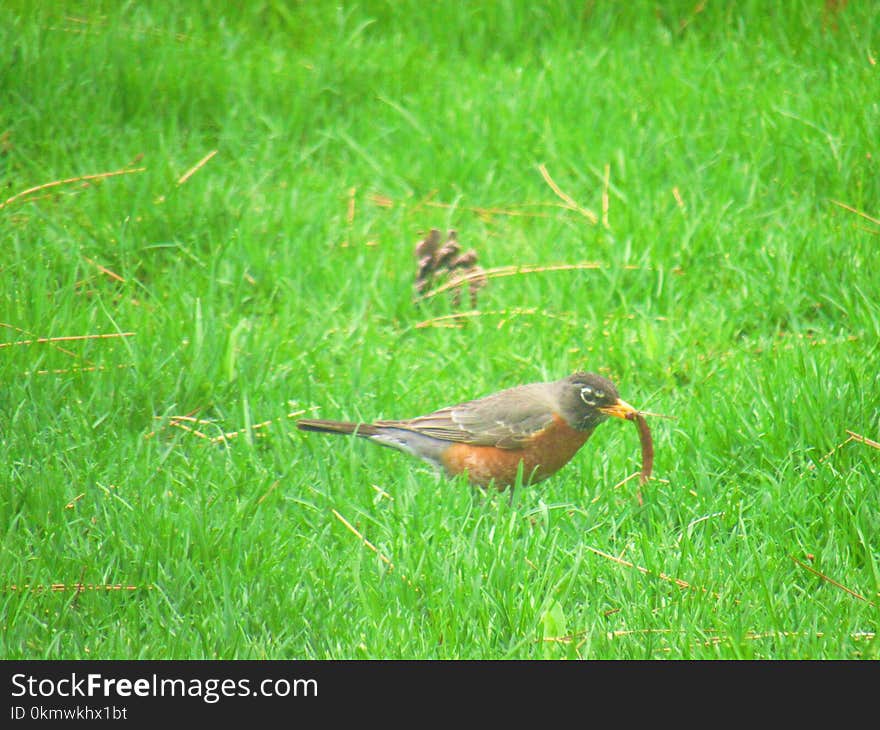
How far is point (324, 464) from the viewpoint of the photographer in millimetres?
4504

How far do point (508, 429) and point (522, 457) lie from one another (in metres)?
0.12

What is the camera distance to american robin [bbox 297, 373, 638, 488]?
453 centimetres

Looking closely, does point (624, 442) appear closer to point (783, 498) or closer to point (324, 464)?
point (783, 498)

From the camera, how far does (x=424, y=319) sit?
5770 mm

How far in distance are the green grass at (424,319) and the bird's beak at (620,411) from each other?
231 millimetres

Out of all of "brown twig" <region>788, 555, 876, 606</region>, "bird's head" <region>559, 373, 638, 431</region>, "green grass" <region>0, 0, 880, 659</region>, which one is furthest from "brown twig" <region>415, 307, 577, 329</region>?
"brown twig" <region>788, 555, 876, 606</region>

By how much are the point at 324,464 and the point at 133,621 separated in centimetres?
114

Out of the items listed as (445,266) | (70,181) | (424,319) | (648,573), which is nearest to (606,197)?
(445,266)

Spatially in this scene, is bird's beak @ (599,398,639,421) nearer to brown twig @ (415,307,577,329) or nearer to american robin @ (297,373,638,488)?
american robin @ (297,373,638,488)

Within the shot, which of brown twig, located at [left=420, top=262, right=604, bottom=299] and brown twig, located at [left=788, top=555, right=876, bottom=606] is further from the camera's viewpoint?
brown twig, located at [left=420, top=262, right=604, bottom=299]

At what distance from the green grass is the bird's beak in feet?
0.76

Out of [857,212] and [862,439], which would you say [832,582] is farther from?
[857,212]
